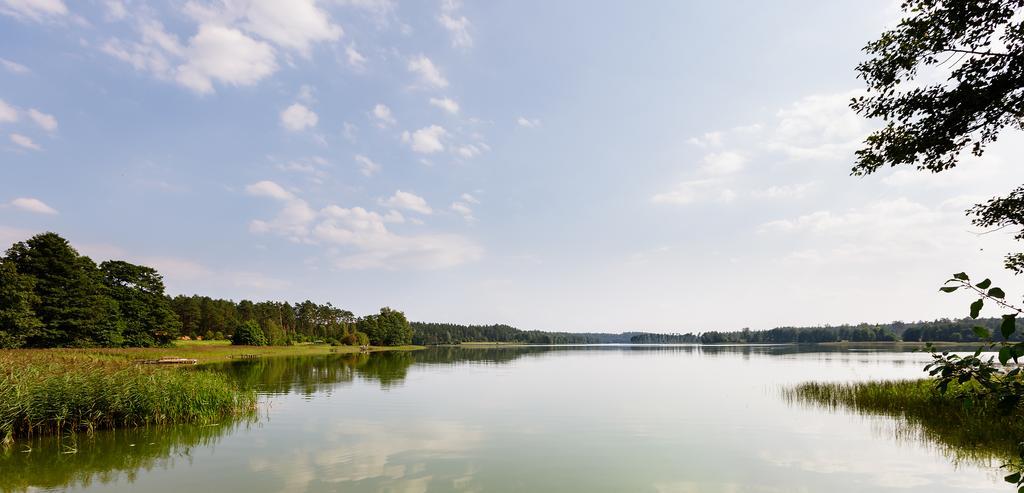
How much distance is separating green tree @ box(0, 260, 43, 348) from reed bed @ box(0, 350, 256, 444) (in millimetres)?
39974

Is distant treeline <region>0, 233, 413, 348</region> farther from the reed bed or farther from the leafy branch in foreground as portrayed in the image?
the leafy branch in foreground

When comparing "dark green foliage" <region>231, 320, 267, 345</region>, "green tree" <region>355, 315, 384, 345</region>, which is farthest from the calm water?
"green tree" <region>355, 315, 384, 345</region>

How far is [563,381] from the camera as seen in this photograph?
48.6 m

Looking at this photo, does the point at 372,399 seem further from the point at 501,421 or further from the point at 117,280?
the point at 117,280

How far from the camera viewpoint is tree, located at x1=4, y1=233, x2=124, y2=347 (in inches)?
2376

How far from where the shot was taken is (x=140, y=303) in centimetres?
7631

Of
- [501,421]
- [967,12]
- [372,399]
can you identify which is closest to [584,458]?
[501,421]

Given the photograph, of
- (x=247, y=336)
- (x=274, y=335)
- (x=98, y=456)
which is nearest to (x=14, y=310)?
(x=98, y=456)

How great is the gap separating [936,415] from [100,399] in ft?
130

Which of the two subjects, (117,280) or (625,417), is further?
(117,280)

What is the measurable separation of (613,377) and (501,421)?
Answer: 94.4 ft

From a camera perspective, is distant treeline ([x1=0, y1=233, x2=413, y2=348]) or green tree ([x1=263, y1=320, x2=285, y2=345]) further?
green tree ([x1=263, y1=320, x2=285, y2=345])

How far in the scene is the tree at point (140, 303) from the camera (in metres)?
75.0

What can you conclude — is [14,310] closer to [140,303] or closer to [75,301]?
[75,301]
